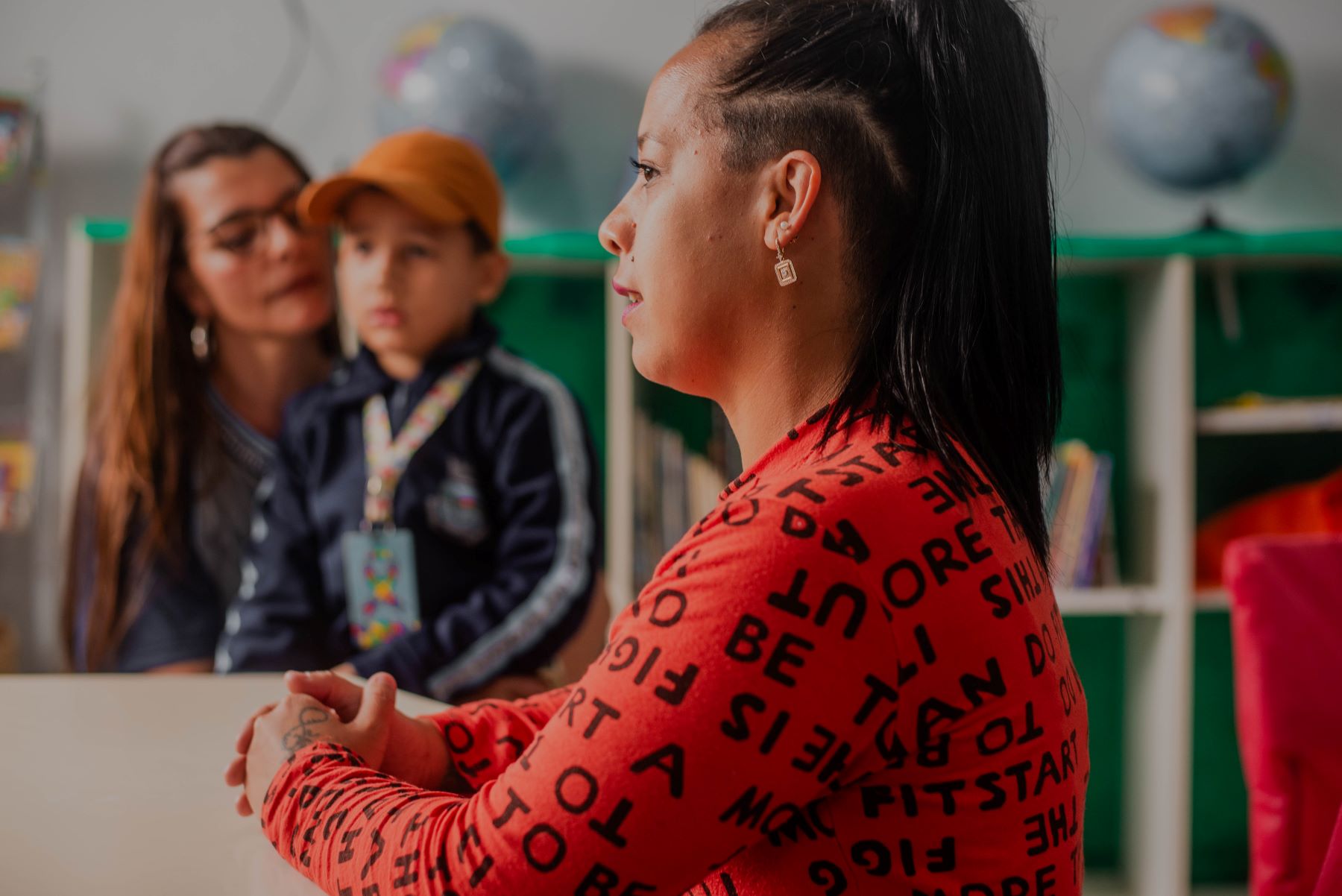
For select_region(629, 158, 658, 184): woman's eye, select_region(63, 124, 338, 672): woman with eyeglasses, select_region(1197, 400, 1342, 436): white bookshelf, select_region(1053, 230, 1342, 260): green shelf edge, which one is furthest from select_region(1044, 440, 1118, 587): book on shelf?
select_region(629, 158, 658, 184): woman's eye

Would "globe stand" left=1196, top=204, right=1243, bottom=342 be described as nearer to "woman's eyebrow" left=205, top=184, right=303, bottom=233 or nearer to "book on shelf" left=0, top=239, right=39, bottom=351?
"woman's eyebrow" left=205, top=184, right=303, bottom=233

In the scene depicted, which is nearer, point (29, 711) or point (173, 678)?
point (29, 711)

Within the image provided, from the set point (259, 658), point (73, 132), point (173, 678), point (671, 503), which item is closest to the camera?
point (173, 678)

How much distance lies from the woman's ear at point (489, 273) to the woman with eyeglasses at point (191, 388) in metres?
0.42

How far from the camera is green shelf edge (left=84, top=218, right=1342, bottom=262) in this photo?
2121 millimetres

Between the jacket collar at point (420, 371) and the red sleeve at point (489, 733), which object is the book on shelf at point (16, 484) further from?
the red sleeve at point (489, 733)

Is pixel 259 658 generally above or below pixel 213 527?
below

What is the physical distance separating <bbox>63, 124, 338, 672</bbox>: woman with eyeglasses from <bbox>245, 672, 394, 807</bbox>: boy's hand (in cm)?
121

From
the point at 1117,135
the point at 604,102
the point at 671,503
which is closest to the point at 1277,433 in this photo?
the point at 1117,135

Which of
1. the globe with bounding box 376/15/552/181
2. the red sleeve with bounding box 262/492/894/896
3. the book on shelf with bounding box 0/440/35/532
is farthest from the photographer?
the book on shelf with bounding box 0/440/35/532

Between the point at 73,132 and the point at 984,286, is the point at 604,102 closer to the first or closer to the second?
the point at 73,132

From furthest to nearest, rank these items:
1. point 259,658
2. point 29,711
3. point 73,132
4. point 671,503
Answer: point 73,132, point 671,503, point 259,658, point 29,711

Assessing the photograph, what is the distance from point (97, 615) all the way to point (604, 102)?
142 centimetres

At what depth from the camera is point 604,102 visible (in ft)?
8.36
